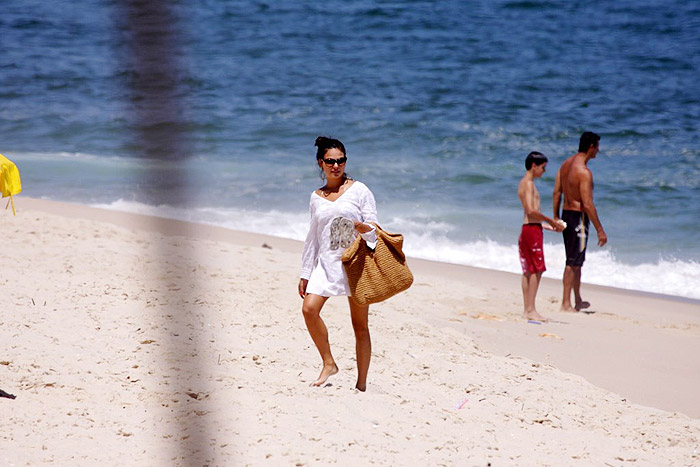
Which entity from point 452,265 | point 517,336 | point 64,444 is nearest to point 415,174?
point 452,265

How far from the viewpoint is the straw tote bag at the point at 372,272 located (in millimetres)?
4367

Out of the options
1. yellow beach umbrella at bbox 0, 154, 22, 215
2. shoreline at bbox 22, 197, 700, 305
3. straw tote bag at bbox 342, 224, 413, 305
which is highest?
yellow beach umbrella at bbox 0, 154, 22, 215

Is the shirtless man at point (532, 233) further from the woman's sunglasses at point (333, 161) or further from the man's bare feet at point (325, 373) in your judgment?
the woman's sunglasses at point (333, 161)

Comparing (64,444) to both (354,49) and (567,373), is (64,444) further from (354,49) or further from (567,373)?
(354,49)

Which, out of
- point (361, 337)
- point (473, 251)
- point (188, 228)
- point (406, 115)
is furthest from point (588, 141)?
point (406, 115)

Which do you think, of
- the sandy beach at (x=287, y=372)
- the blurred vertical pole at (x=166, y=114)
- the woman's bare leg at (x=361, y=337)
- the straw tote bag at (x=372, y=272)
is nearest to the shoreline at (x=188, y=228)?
the sandy beach at (x=287, y=372)

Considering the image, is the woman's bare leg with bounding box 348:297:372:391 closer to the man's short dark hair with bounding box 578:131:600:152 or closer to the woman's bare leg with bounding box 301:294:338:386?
the woman's bare leg with bounding box 301:294:338:386

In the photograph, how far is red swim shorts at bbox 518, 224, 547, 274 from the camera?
24.6ft

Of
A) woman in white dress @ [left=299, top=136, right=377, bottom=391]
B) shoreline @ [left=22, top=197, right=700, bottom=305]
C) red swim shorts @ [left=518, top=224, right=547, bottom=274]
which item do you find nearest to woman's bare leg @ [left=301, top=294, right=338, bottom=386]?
woman in white dress @ [left=299, top=136, right=377, bottom=391]

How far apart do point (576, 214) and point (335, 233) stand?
413cm

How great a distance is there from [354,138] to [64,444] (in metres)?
14.9

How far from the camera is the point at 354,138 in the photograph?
1841 centimetres

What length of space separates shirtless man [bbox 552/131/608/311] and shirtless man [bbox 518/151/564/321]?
1.55ft

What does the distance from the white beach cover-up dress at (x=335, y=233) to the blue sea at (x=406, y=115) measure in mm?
4113
